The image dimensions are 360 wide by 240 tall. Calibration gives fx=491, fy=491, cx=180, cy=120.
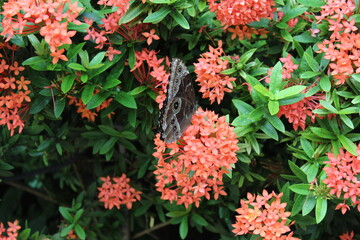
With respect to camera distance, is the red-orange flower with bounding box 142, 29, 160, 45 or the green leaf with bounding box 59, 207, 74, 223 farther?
the green leaf with bounding box 59, 207, 74, 223

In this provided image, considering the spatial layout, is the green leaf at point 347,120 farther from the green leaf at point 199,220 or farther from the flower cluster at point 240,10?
the green leaf at point 199,220

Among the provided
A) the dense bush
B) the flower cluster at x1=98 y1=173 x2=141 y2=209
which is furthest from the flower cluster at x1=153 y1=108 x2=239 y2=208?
the flower cluster at x1=98 y1=173 x2=141 y2=209

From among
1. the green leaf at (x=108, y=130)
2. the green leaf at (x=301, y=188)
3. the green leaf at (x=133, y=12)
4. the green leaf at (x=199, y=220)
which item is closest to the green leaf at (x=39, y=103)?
the green leaf at (x=108, y=130)

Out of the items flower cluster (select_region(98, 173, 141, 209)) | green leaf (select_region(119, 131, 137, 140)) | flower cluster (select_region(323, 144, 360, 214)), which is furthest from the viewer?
flower cluster (select_region(98, 173, 141, 209))

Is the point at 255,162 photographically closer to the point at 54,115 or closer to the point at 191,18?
the point at 191,18

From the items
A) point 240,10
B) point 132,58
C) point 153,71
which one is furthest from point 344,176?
point 132,58

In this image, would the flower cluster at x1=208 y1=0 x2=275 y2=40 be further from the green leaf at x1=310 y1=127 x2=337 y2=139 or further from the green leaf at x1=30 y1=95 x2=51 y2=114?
the green leaf at x1=30 y1=95 x2=51 y2=114

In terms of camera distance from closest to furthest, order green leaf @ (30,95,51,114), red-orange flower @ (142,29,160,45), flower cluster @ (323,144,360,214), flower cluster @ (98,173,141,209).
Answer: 1. flower cluster @ (323,144,360,214)
2. red-orange flower @ (142,29,160,45)
3. green leaf @ (30,95,51,114)
4. flower cluster @ (98,173,141,209)

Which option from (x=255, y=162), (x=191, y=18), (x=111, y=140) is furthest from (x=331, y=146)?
(x=111, y=140)
